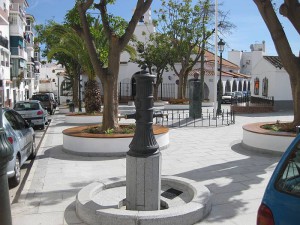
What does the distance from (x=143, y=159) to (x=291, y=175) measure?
221cm

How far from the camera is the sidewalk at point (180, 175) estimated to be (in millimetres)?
5246

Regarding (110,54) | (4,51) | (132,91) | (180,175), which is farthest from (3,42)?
(180,175)

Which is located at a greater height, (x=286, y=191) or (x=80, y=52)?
(x=80, y=52)

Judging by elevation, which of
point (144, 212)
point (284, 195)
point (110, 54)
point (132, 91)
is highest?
point (110, 54)

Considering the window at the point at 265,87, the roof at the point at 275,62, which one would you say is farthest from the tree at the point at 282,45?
the window at the point at 265,87

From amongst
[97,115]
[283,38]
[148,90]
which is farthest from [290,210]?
[97,115]

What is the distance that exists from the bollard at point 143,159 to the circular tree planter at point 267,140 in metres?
5.65

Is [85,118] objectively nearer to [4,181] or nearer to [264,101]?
[4,181]

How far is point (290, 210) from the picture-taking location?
258cm

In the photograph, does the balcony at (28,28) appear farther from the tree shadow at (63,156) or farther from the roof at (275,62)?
the tree shadow at (63,156)

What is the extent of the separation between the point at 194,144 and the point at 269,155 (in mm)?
2644

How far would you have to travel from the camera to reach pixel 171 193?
587cm

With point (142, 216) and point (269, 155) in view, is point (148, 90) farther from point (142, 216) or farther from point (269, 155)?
point (269, 155)

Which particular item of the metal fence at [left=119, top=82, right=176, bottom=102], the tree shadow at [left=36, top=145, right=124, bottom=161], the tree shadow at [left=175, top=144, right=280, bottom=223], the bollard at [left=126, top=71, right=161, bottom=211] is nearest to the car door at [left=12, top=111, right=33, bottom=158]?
the tree shadow at [left=36, top=145, right=124, bottom=161]
